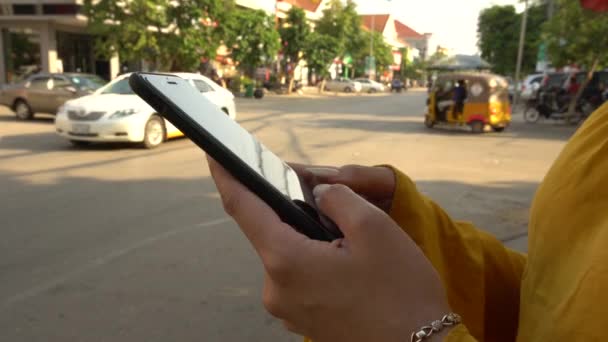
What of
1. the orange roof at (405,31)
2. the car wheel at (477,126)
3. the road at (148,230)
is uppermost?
the orange roof at (405,31)

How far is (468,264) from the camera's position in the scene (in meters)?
1.22

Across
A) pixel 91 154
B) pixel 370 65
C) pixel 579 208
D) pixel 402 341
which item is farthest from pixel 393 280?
pixel 370 65

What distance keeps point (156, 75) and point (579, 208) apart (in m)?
0.80

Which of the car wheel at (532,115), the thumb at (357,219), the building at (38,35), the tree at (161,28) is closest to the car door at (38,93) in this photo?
the tree at (161,28)

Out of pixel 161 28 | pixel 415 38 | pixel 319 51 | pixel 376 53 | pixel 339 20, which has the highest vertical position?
pixel 415 38

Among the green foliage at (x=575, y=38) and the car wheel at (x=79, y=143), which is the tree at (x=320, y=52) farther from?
the car wheel at (x=79, y=143)

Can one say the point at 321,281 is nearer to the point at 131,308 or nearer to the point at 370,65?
the point at 131,308

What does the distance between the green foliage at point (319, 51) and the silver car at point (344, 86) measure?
6827 mm

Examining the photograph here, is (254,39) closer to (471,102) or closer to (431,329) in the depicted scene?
(471,102)

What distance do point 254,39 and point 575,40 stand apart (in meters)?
16.4

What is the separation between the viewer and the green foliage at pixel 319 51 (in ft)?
110

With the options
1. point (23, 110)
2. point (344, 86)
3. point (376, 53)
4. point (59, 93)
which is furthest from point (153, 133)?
point (376, 53)

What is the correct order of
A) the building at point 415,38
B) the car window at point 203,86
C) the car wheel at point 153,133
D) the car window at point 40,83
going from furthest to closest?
the building at point 415,38
the car window at point 40,83
the car window at point 203,86
the car wheel at point 153,133

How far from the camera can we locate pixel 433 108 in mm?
14008
